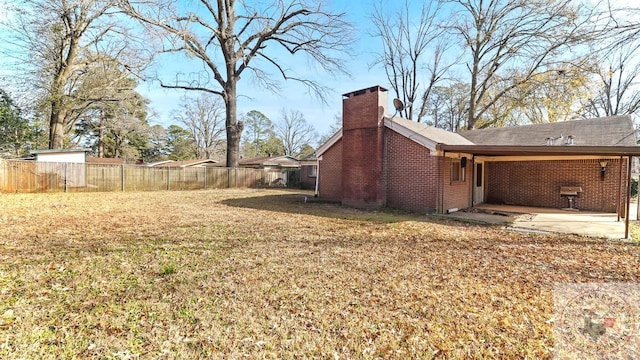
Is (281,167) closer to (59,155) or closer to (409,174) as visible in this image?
(59,155)

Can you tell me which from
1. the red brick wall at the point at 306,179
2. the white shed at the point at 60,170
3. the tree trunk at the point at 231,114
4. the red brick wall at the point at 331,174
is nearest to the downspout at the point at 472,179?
the red brick wall at the point at 331,174

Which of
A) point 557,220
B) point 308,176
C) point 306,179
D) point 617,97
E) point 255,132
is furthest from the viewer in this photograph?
point 255,132

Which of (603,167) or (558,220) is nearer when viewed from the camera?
(558,220)

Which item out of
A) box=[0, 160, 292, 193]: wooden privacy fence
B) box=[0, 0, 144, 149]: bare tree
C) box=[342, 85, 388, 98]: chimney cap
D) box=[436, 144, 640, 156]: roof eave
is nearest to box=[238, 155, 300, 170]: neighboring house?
box=[0, 160, 292, 193]: wooden privacy fence

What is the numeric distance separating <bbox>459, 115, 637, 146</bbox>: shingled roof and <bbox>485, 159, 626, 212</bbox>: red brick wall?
0.97 m

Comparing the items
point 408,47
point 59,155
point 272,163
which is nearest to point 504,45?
point 408,47

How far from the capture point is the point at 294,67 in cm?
1973

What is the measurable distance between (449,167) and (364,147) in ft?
9.77

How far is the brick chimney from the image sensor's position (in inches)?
398

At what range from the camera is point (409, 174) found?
9.77 metres

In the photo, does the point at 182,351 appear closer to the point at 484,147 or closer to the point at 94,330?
the point at 94,330

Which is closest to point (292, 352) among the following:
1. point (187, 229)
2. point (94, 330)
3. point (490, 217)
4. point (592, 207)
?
point (94, 330)

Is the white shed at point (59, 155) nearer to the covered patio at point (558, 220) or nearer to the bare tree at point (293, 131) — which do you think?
the covered patio at point (558, 220)

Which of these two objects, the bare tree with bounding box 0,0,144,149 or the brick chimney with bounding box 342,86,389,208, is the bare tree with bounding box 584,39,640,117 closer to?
the brick chimney with bounding box 342,86,389,208
